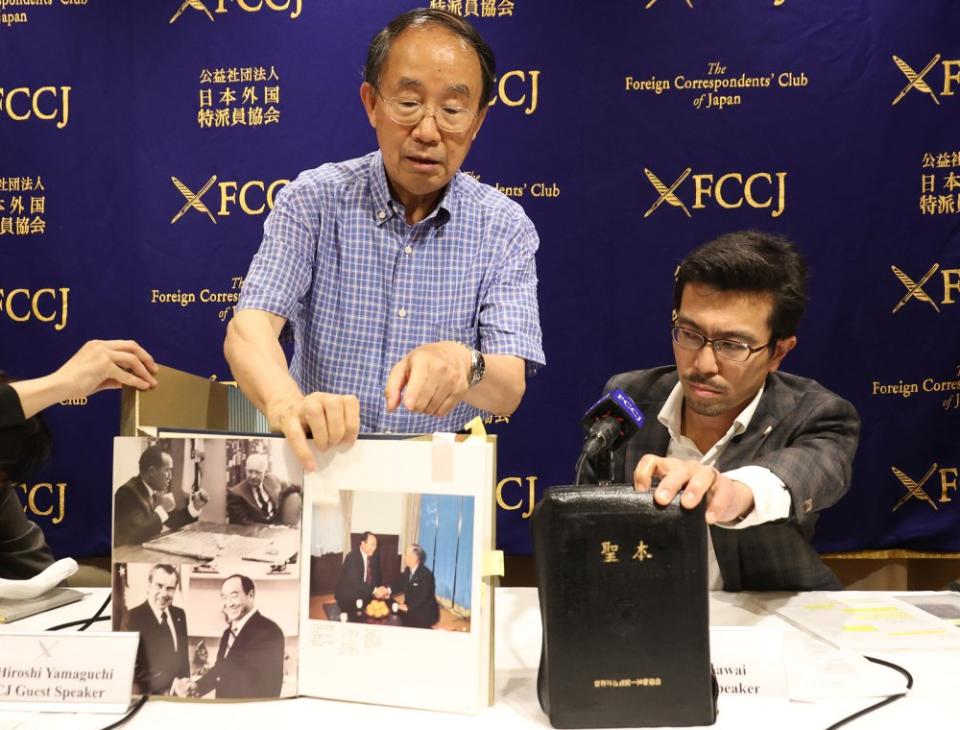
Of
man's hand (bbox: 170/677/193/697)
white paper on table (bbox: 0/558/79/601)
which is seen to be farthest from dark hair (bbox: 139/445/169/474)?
white paper on table (bbox: 0/558/79/601)

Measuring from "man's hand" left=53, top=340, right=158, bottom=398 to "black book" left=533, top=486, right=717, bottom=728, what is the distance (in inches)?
26.7

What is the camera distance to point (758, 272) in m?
1.71

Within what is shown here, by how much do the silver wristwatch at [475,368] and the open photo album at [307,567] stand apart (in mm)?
259

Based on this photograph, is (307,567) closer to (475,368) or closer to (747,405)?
(475,368)

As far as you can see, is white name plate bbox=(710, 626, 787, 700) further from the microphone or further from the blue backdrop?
the blue backdrop

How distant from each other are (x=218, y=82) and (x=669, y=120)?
144 cm

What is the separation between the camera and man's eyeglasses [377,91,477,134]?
1414mm

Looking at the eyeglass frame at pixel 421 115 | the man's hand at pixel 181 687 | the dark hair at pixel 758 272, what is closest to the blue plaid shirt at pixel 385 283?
the eyeglass frame at pixel 421 115

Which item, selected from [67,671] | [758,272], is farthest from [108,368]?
[758,272]

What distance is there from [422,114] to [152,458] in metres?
0.73

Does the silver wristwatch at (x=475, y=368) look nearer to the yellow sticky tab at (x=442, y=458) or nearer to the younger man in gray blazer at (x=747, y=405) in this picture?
the yellow sticky tab at (x=442, y=458)

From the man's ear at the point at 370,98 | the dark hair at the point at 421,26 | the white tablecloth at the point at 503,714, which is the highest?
the dark hair at the point at 421,26

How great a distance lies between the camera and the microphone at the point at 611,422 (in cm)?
104

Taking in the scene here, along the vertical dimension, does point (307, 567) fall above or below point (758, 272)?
below
